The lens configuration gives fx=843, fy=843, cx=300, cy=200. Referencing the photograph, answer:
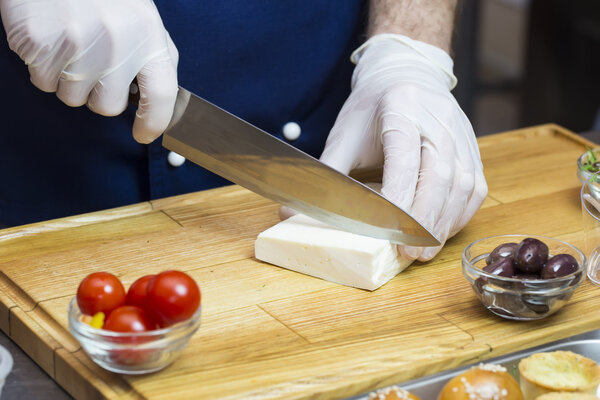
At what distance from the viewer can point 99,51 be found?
1.44 m

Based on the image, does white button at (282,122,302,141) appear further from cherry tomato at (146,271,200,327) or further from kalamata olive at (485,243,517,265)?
cherry tomato at (146,271,200,327)

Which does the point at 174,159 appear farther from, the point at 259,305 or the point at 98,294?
the point at 98,294

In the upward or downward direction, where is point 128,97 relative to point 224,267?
upward

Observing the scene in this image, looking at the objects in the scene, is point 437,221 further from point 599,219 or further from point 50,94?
point 50,94

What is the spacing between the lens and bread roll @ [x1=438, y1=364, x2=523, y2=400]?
43.0 inches

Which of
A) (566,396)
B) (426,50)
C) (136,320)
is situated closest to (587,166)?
(426,50)

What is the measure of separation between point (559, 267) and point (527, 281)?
2.6 inches

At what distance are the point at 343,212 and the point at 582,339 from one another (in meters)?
0.45

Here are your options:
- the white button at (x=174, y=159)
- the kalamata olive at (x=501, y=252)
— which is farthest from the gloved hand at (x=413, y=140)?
the white button at (x=174, y=159)

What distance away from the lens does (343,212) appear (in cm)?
150

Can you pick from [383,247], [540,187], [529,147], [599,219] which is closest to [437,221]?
[383,247]

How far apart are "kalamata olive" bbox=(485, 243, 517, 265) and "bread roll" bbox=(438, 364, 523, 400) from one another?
0.29 m

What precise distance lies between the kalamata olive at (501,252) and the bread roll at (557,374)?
23 centimetres

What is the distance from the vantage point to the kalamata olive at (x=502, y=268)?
1332 mm
